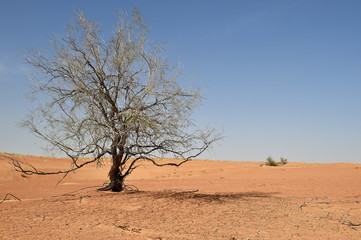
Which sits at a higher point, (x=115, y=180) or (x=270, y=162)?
(x=270, y=162)

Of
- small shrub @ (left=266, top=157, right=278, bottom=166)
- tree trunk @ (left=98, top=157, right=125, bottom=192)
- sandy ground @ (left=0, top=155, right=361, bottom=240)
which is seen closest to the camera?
sandy ground @ (left=0, top=155, right=361, bottom=240)

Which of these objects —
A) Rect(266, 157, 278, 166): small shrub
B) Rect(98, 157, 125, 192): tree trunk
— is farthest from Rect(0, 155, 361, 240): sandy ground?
Rect(266, 157, 278, 166): small shrub

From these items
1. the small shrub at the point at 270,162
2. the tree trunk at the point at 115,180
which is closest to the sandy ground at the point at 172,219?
the tree trunk at the point at 115,180

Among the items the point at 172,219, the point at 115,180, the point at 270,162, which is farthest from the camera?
the point at 270,162

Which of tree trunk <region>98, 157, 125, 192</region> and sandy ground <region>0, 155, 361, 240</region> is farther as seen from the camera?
tree trunk <region>98, 157, 125, 192</region>

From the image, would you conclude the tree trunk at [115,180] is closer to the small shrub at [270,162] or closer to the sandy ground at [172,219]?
the sandy ground at [172,219]

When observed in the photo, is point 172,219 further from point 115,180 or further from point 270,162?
point 270,162

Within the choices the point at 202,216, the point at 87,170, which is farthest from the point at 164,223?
the point at 87,170

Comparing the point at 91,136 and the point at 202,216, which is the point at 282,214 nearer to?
the point at 202,216

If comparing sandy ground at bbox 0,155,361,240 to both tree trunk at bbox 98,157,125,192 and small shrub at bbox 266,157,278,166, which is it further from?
small shrub at bbox 266,157,278,166

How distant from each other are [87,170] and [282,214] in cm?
2489

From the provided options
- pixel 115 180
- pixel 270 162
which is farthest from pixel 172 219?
pixel 270 162

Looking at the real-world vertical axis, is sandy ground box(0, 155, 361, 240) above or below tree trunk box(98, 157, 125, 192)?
below

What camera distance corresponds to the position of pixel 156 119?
8.20 m
